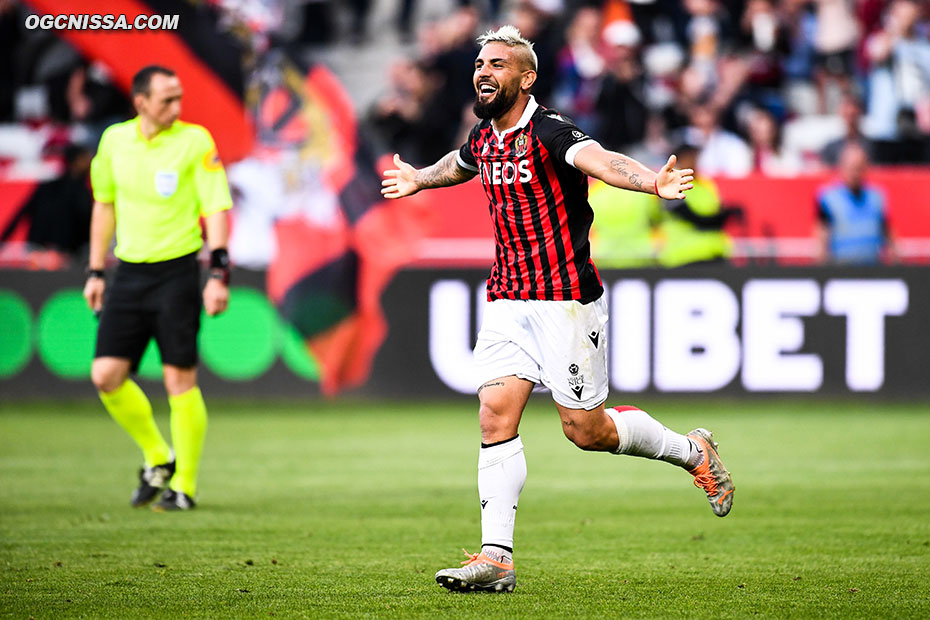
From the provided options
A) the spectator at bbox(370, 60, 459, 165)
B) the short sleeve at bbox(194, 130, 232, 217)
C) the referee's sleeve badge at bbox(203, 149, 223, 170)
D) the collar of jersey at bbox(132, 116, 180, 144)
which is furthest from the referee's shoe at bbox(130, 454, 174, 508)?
the spectator at bbox(370, 60, 459, 165)

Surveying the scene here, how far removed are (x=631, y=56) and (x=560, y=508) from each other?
9.17 metres

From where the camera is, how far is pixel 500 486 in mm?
5789

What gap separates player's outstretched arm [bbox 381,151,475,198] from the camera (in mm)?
6285

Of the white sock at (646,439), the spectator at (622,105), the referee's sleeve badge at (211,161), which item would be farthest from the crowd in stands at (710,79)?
the white sock at (646,439)

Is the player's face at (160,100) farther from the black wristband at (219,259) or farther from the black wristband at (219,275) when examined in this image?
the black wristband at (219,275)

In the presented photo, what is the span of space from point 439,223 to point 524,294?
29.1 feet

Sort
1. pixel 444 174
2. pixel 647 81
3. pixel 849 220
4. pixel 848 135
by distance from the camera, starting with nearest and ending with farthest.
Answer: pixel 444 174 < pixel 849 220 < pixel 848 135 < pixel 647 81

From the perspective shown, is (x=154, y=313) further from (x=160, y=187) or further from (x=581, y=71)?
(x=581, y=71)

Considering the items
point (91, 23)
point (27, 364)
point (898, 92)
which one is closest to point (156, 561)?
point (27, 364)

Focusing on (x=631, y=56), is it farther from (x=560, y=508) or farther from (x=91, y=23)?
(x=560, y=508)

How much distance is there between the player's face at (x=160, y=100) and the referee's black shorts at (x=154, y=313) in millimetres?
814

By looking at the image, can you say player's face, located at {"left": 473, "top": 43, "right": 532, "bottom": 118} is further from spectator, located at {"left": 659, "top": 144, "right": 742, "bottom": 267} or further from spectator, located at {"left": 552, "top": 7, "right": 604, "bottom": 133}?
spectator, located at {"left": 552, "top": 7, "right": 604, "bottom": 133}

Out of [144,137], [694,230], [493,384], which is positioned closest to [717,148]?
[694,230]

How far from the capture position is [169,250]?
26.3 ft
